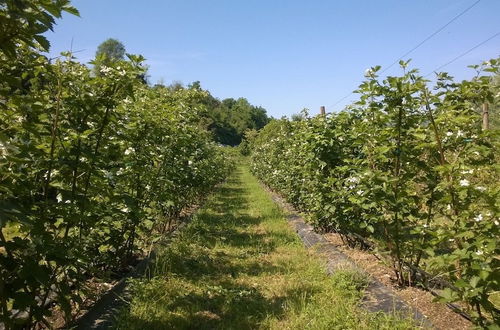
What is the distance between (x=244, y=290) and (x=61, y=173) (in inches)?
97.3

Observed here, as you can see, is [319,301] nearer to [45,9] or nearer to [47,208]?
[47,208]

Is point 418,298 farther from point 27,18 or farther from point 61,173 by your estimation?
point 27,18

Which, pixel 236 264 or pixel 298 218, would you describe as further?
pixel 298 218

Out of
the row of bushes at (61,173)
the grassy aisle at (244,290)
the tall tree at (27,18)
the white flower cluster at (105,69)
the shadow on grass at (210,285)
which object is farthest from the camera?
the shadow on grass at (210,285)

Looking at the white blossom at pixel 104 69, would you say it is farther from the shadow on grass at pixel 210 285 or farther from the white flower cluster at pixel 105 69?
the shadow on grass at pixel 210 285

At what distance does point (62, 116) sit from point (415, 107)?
3.10 meters

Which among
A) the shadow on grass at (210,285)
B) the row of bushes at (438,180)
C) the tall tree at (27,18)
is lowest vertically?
the shadow on grass at (210,285)

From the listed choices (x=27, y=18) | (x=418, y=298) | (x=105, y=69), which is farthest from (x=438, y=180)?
(x=27, y=18)

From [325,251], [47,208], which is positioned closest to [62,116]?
[47,208]

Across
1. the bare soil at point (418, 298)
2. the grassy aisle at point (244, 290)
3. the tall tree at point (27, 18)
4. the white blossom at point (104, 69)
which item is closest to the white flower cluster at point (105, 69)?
the white blossom at point (104, 69)

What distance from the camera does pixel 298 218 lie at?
869 cm

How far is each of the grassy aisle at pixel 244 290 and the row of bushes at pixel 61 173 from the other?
669 millimetres

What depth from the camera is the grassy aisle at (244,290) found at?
139 inches

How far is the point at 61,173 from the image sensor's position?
9.52ft
